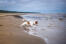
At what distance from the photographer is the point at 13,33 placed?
1.47 m

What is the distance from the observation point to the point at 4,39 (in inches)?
56.7

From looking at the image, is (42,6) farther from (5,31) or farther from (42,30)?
(5,31)

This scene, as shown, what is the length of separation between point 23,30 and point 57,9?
554 millimetres

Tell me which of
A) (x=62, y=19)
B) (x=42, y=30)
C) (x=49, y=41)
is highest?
(x=62, y=19)

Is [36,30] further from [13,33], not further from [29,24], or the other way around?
[13,33]

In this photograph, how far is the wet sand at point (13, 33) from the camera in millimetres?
1447

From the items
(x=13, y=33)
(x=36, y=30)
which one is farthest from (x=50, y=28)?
(x=13, y=33)

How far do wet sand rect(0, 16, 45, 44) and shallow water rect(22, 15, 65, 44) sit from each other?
0.08 meters

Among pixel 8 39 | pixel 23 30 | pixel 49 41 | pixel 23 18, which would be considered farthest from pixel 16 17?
pixel 49 41

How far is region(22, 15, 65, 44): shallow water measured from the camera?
58.6 inches

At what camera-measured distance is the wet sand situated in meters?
1.45

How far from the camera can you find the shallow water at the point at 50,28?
4.88 ft

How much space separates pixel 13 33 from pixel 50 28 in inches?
20.0

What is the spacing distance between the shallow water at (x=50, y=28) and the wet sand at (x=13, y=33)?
78 mm
